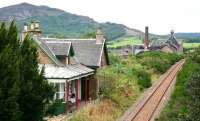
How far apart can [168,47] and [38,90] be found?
11993 cm

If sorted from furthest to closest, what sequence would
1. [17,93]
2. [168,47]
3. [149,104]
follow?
[168,47] < [149,104] < [17,93]

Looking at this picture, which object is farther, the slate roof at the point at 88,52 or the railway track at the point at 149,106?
the slate roof at the point at 88,52

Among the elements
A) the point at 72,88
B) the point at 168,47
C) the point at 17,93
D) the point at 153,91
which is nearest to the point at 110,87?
the point at 72,88

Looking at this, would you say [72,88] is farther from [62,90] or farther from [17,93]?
[17,93]

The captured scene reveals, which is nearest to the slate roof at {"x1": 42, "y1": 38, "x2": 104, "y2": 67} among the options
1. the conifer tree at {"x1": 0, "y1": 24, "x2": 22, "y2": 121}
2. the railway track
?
the railway track

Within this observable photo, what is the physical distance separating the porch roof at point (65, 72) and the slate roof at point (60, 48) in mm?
1080

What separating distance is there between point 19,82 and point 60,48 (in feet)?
60.2

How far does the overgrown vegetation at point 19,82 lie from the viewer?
16078 millimetres

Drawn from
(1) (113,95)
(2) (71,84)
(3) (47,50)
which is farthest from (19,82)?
(2) (71,84)

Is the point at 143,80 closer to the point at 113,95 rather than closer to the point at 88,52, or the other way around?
the point at 88,52

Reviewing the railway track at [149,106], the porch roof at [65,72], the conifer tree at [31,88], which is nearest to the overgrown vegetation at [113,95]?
the railway track at [149,106]

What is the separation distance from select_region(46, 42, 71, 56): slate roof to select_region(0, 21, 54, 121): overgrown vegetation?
14704mm

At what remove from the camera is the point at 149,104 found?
1495 inches

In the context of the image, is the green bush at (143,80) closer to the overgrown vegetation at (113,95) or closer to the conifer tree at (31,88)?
the overgrown vegetation at (113,95)
